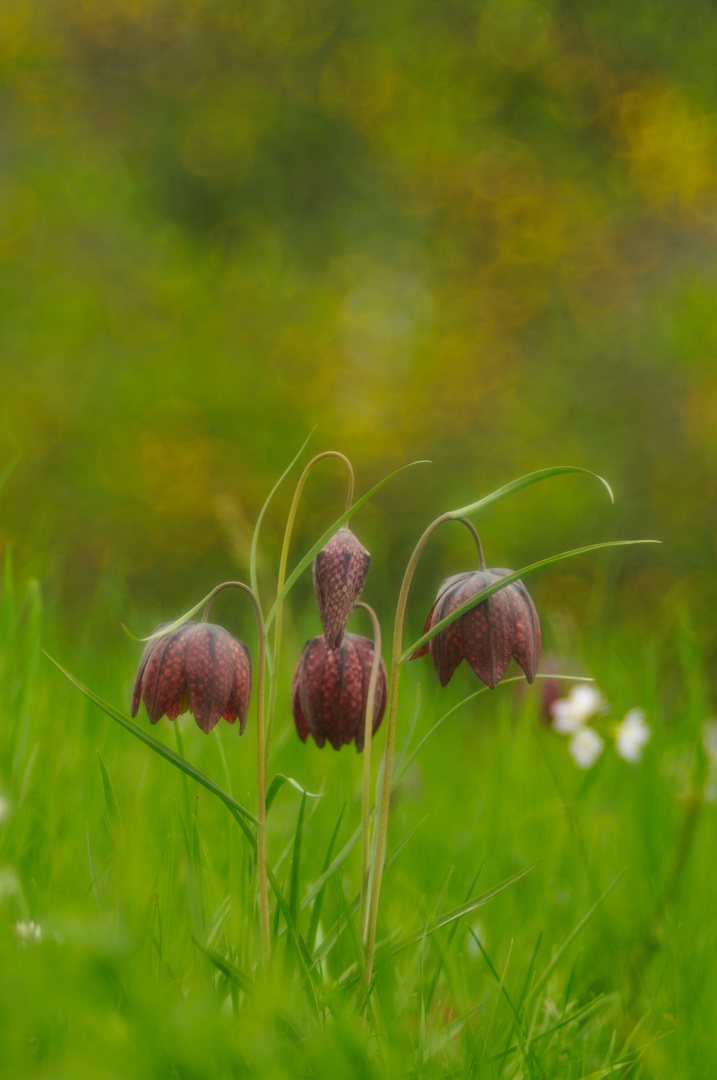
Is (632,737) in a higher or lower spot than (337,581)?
lower

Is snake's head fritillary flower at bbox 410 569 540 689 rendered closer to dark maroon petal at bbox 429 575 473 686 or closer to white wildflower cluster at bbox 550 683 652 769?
dark maroon petal at bbox 429 575 473 686

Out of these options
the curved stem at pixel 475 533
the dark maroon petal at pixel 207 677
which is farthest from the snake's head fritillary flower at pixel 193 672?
the curved stem at pixel 475 533

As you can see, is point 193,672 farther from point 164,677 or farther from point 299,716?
point 299,716

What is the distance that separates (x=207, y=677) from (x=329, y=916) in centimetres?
53

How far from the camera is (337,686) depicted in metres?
0.92

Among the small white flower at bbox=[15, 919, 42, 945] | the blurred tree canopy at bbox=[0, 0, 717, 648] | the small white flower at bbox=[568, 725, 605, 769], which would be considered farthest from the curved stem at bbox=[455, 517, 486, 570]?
the blurred tree canopy at bbox=[0, 0, 717, 648]

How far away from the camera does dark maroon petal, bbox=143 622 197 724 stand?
0.83 metres

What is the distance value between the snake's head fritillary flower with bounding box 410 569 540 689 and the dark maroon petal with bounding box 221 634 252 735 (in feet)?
0.56

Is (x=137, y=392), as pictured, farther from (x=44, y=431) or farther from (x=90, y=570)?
(x=90, y=570)

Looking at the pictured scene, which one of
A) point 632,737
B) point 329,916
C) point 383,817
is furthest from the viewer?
point 632,737

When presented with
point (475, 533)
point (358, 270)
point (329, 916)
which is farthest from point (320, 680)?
point (358, 270)

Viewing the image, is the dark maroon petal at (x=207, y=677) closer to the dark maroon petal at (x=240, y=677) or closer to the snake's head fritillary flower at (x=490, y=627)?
the dark maroon petal at (x=240, y=677)

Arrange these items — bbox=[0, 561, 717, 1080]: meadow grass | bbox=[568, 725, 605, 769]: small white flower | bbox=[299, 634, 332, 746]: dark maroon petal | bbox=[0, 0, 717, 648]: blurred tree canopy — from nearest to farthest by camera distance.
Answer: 1. bbox=[0, 561, 717, 1080]: meadow grass
2. bbox=[299, 634, 332, 746]: dark maroon petal
3. bbox=[568, 725, 605, 769]: small white flower
4. bbox=[0, 0, 717, 648]: blurred tree canopy

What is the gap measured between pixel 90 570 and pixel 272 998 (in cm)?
345
